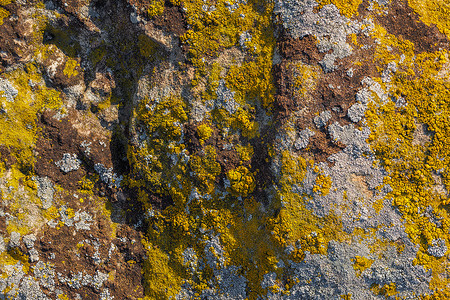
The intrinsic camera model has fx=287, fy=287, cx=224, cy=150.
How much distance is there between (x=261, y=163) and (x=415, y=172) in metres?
3.19

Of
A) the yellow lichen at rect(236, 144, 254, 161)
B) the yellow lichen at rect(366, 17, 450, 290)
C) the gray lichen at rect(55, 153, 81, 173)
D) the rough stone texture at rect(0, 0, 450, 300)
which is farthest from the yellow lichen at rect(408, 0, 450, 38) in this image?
the gray lichen at rect(55, 153, 81, 173)

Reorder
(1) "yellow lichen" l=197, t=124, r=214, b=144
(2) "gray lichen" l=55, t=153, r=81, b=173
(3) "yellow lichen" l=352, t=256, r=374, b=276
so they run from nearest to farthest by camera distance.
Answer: (3) "yellow lichen" l=352, t=256, r=374, b=276 → (1) "yellow lichen" l=197, t=124, r=214, b=144 → (2) "gray lichen" l=55, t=153, r=81, b=173

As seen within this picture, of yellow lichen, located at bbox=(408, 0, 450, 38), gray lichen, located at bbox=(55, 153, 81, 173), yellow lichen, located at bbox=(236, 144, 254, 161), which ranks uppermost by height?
yellow lichen, located at bbox=(408, 0, 450, 38)

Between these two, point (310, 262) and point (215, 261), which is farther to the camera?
A: point (215, 261)

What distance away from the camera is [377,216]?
19.5ft

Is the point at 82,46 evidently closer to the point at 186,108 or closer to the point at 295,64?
the point at 186,108

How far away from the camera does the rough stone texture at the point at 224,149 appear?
595 centimetres

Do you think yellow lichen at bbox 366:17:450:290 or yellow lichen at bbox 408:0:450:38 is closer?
yellow lichen at bbox 366:17:450:290

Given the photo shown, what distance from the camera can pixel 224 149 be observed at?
21.0 feet

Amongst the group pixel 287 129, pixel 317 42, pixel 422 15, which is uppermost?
pixel 422 15

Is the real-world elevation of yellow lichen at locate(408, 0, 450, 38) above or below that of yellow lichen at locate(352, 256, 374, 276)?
above

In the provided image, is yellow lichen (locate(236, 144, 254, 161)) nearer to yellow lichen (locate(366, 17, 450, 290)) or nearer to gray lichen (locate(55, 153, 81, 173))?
yellow lichen (locate(366, 17, 450, 290))

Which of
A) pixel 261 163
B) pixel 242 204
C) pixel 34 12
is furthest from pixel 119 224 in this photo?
pixel 34 12

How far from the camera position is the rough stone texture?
5.95 m
